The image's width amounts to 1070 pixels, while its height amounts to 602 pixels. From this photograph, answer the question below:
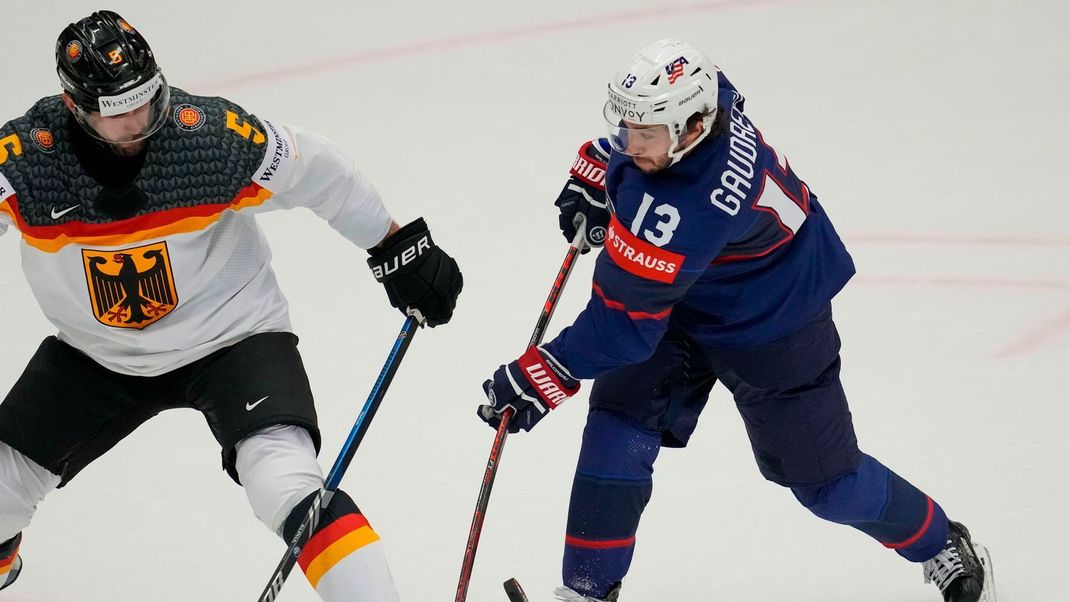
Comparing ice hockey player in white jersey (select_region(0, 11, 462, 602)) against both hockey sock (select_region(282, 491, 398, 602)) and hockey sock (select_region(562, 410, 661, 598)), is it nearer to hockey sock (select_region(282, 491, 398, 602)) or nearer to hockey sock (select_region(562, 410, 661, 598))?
hockey sock (select_region(282, 491, 398, 602))

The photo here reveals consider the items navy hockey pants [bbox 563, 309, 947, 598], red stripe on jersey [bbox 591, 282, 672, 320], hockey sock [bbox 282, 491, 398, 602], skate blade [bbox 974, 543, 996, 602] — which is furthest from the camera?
skate blade [bbox 974, 543, 996, 602]

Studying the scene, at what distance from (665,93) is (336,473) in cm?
92

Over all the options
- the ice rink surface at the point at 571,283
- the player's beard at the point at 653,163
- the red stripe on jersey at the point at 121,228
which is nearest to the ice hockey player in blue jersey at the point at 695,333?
the player's beard at the point at 653,163

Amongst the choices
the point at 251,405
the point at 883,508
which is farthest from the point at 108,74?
the point at 883,508

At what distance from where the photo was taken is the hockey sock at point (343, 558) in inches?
91.8

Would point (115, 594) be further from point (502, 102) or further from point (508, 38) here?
point (508, 38)

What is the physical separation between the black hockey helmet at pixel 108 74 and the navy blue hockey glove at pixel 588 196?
0.90m

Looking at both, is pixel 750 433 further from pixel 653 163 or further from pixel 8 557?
pixel 8 557

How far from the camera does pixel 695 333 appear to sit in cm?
266

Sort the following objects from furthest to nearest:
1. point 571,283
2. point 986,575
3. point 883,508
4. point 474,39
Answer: point 474,39 < point 571,283 < point 986,575 < point 883,508

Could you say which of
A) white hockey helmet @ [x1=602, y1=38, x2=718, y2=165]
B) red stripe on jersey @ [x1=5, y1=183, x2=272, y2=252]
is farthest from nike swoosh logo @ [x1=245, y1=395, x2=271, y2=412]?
white hockey helmet @ [x1=602, y1=38, x2=718, y2=165]

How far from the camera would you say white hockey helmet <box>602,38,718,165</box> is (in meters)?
2.36

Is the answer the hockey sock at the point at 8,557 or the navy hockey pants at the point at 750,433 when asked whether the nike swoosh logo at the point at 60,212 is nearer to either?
the hockey sock at the point at 8,557

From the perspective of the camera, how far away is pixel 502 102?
5.56 metres
